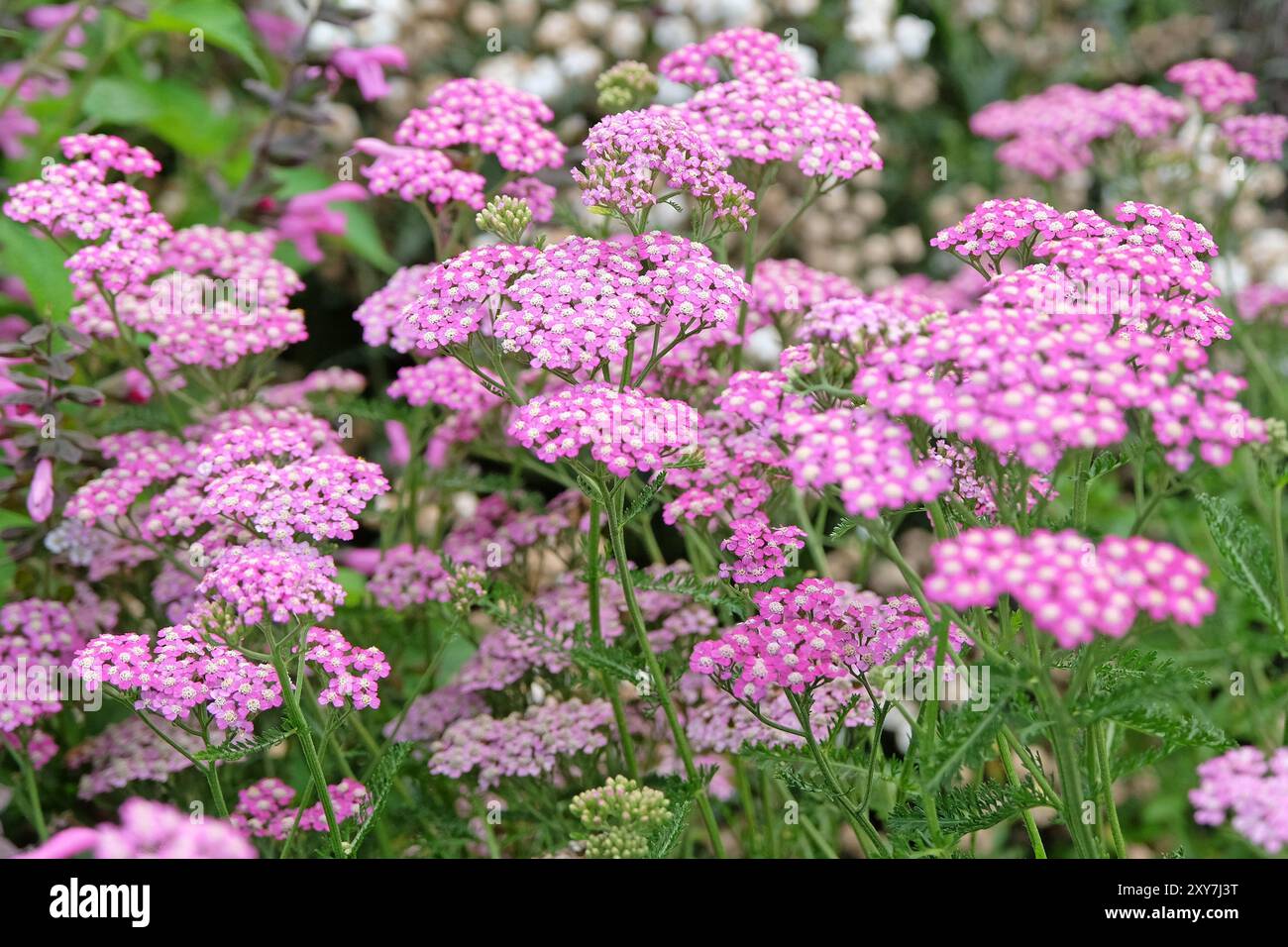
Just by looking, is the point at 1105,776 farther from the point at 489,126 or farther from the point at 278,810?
the point at 489,126

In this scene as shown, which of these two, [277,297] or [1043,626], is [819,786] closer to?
[1043,626]

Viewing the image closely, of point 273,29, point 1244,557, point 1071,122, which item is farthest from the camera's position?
point 273,29

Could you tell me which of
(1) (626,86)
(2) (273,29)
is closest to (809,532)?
(1) (626,86)

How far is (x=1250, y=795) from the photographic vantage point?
97 cm

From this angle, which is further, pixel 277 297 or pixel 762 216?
pixel 762 216

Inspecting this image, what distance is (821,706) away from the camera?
1448mm

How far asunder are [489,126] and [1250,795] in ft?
3.65

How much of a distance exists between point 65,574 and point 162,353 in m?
0.36

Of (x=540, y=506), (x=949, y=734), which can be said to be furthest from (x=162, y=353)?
(x=949, y=734)

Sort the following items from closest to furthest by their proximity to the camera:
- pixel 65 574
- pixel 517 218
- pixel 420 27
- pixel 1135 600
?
1. pixel 1135 600
2. pixel 517 218
3. pixel 65 574
4. pixel 420 27

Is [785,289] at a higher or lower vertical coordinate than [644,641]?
Result: higher

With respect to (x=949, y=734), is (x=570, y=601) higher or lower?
lower

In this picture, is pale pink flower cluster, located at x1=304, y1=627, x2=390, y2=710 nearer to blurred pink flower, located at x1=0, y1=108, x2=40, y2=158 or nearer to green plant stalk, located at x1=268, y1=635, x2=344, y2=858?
green plant stalk, located at x1=268, y1=635, x2=344, y2=858
